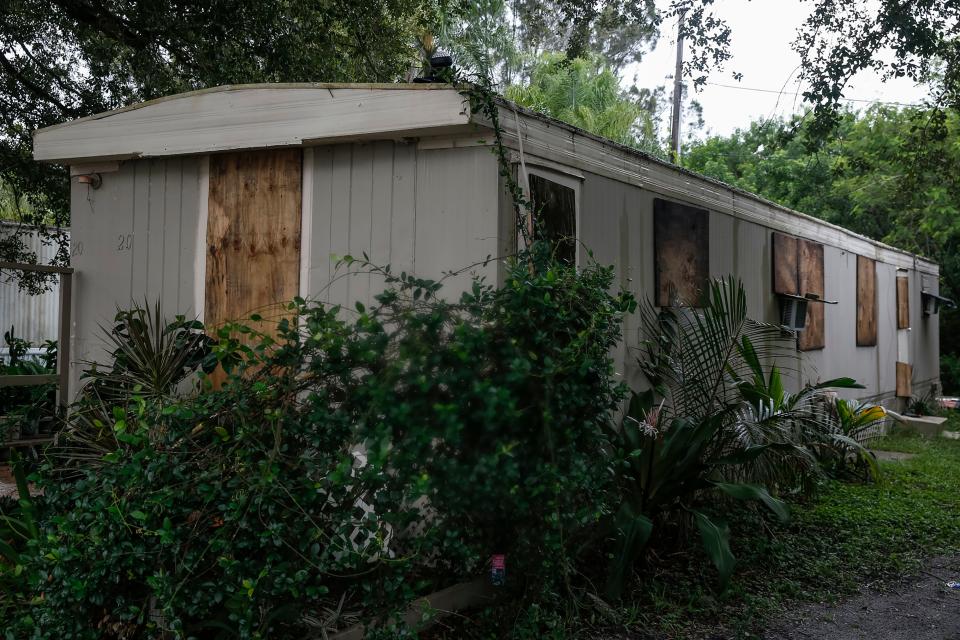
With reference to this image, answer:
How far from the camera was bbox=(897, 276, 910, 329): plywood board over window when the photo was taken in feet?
38.5

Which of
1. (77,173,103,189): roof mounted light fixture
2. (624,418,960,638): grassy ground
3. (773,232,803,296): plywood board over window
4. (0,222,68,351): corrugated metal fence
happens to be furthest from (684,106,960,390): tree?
(0,222,68,351): corrugated metal fence

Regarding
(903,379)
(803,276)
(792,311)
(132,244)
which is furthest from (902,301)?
(132,244)

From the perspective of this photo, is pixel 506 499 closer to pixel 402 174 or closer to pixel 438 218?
pixel 438 218

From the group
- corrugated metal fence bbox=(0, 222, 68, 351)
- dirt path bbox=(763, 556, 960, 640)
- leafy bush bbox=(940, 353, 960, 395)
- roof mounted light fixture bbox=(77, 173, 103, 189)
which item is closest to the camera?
dirt path bbox=(763, 556, 960, 640)

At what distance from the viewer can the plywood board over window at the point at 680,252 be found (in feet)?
18.4

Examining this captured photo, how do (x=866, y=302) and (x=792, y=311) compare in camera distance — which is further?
(x=866, y=302)

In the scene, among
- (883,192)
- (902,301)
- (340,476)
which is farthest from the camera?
(883,192)

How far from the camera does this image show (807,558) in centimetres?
489

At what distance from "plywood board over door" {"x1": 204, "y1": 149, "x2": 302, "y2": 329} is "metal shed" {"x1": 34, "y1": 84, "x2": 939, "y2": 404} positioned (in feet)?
0.03

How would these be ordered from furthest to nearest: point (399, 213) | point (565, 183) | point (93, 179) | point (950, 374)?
point (950, 374)
point (93, 179)
point (565, 183)
point (399, 213)

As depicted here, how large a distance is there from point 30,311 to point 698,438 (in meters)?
13.1

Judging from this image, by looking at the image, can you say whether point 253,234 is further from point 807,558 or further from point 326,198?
point 807,558

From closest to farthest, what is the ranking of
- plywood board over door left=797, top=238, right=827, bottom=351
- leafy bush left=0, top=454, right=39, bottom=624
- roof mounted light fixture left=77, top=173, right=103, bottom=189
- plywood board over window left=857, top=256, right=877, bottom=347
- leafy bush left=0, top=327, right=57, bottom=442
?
leafy bush left=0, top=454, right=39, bottom=624 < roof mounted light fixture left=77, top=173, right=103, bottom=189 < leafy bush left=0, top=327, right=57, bottom=442 < plywood board over door left=797, top=238, right=827, bottom=351 < plywood board over window left=857, top=256, right=877, bottom=347

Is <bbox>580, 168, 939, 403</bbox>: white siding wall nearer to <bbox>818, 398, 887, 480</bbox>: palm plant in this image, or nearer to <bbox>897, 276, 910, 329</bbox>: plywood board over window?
<bbox>897, 276, 910, 329</bbox>: plywood board over window
